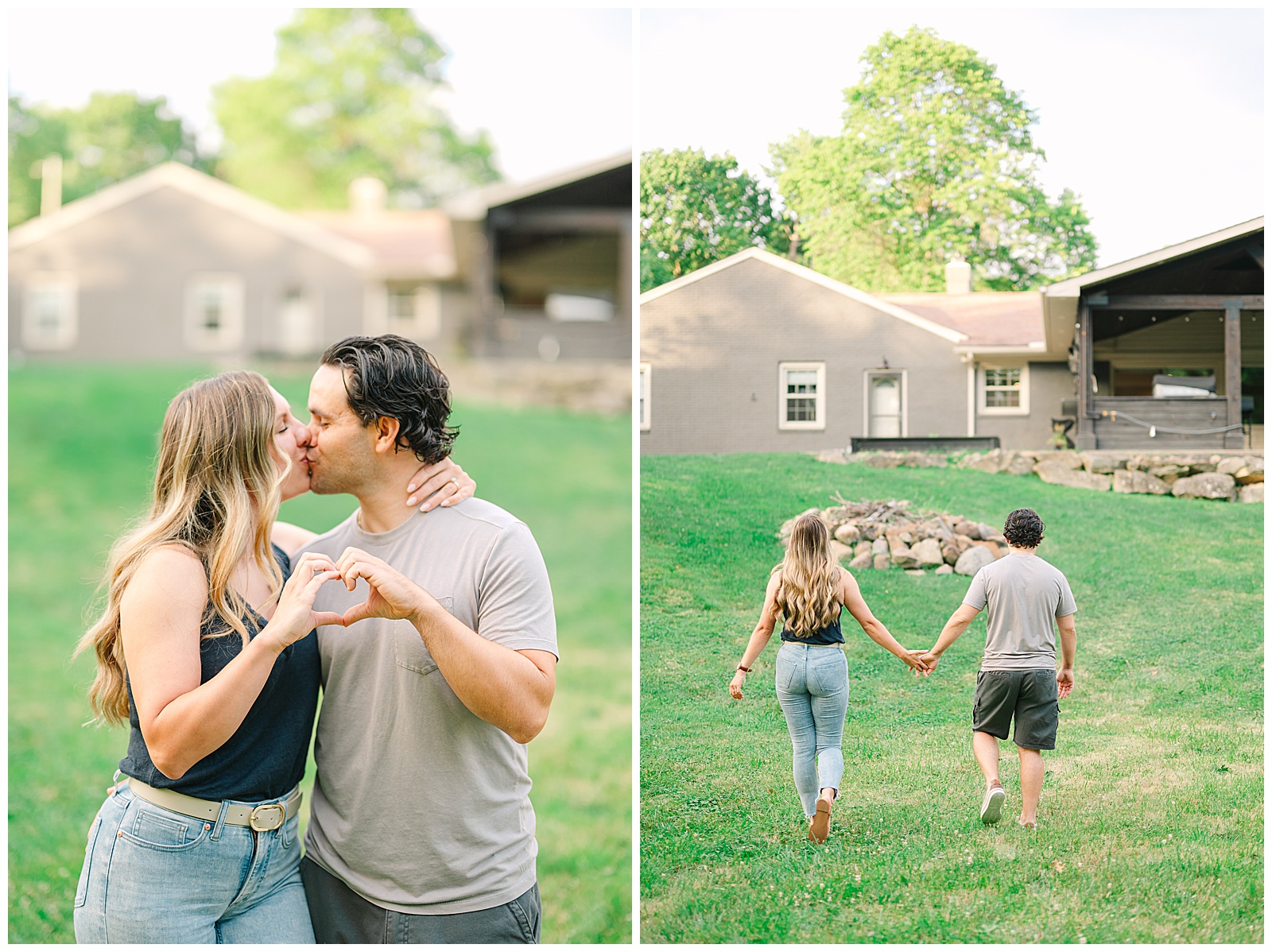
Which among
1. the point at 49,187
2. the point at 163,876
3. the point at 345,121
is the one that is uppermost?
the point at 345,121

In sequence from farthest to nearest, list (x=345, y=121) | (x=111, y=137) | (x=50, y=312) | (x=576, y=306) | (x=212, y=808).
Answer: (x=111, y=137) < (x=345, y=121) < (x=50, y=312) < (x=576, y=306) < (x=212, y=808)

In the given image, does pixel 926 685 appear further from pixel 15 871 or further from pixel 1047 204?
pixel 15 871

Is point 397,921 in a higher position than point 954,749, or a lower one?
lower

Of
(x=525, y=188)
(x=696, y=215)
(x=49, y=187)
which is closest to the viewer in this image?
(x=696, y=215)

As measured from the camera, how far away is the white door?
2.81 metres

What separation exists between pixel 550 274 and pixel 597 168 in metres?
4.24

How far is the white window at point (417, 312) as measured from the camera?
1654 centimetres

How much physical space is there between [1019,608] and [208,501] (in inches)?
74.2

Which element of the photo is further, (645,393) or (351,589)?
(645,393)

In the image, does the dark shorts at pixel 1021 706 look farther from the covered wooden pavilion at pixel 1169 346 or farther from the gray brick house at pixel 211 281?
the gray brick house at pixel 211 281

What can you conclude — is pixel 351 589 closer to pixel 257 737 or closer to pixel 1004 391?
pixel 257 737

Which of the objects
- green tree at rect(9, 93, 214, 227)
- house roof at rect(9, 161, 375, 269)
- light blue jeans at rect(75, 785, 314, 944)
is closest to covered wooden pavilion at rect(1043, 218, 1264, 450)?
light blue jeans at rect(75, 785, 314, 944)

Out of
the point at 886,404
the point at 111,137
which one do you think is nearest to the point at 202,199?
the point at 111,137

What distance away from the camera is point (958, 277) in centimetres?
282
